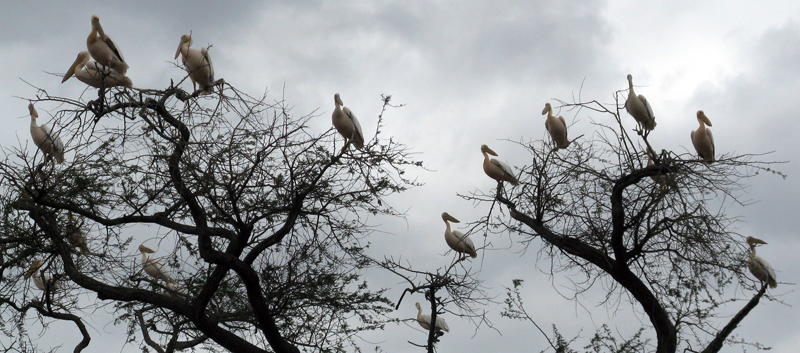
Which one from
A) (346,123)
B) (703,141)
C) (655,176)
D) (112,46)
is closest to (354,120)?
(346,123)

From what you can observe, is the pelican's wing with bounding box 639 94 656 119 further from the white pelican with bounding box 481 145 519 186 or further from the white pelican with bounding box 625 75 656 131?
the white pelican with bounding box 481 145 519 186

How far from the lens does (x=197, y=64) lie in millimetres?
6086

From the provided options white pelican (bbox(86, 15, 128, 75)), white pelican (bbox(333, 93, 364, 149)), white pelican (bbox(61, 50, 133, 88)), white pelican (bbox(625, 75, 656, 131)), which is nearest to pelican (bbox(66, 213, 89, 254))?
white pelican (bbox(61, 50, 133, 88))

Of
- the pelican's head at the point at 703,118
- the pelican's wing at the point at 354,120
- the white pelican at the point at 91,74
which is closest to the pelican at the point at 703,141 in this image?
the pelican's head at the point at 703,118

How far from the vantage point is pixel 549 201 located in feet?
20.0

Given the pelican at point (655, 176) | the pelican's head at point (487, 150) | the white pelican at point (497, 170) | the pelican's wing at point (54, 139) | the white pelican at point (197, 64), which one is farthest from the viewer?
the pelican's head at point (487, 150)

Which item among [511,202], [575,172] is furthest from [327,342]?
[575,172]

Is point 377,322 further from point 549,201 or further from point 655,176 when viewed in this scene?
point 655,176

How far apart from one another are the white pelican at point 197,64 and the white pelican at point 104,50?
52 centimetres

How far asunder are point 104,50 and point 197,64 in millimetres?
773

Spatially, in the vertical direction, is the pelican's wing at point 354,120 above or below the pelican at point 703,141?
below

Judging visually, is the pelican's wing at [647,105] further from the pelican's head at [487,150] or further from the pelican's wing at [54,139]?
the pelican's wing at [54,139]

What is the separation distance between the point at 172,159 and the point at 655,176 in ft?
12.1

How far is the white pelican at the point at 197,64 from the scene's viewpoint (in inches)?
220
